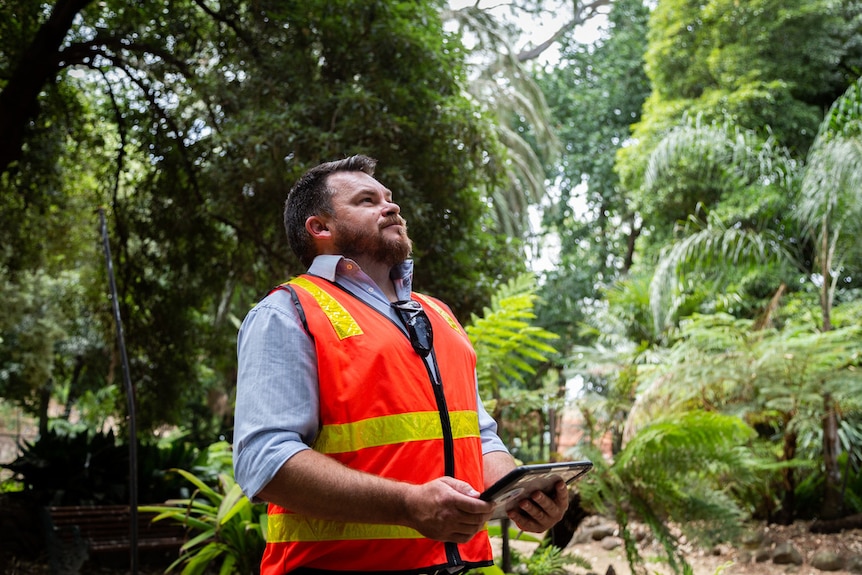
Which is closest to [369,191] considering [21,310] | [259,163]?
[259,163]

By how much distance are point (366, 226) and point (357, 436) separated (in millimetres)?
553

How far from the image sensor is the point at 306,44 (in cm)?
647

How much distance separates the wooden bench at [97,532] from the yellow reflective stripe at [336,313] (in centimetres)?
453

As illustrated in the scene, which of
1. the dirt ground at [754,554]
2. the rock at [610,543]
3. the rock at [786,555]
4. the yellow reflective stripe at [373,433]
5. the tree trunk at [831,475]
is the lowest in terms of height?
the rock at [610,543]

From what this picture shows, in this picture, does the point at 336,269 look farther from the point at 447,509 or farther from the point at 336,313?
the point at 447,509

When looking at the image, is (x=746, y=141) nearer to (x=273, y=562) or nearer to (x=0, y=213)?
(x=0, y=213)

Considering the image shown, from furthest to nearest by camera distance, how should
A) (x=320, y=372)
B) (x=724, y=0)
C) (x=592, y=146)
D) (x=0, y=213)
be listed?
(x=592, y=146), (x=724, y=0), (x=0, y=213), (x=320, y=372)

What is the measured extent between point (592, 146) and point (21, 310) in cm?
1265

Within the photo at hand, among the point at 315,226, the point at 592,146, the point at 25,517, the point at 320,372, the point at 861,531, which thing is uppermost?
the point at 592,146

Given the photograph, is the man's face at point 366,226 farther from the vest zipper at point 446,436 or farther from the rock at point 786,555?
the rock at point 786,555

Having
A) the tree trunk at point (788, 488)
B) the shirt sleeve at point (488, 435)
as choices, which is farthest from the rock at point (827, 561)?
the shirt sleeve at point (488, 435)

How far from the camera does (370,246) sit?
198 cm

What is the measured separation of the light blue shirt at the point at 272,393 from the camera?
5.11 ft

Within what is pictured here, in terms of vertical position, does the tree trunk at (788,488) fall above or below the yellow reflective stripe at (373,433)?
below
